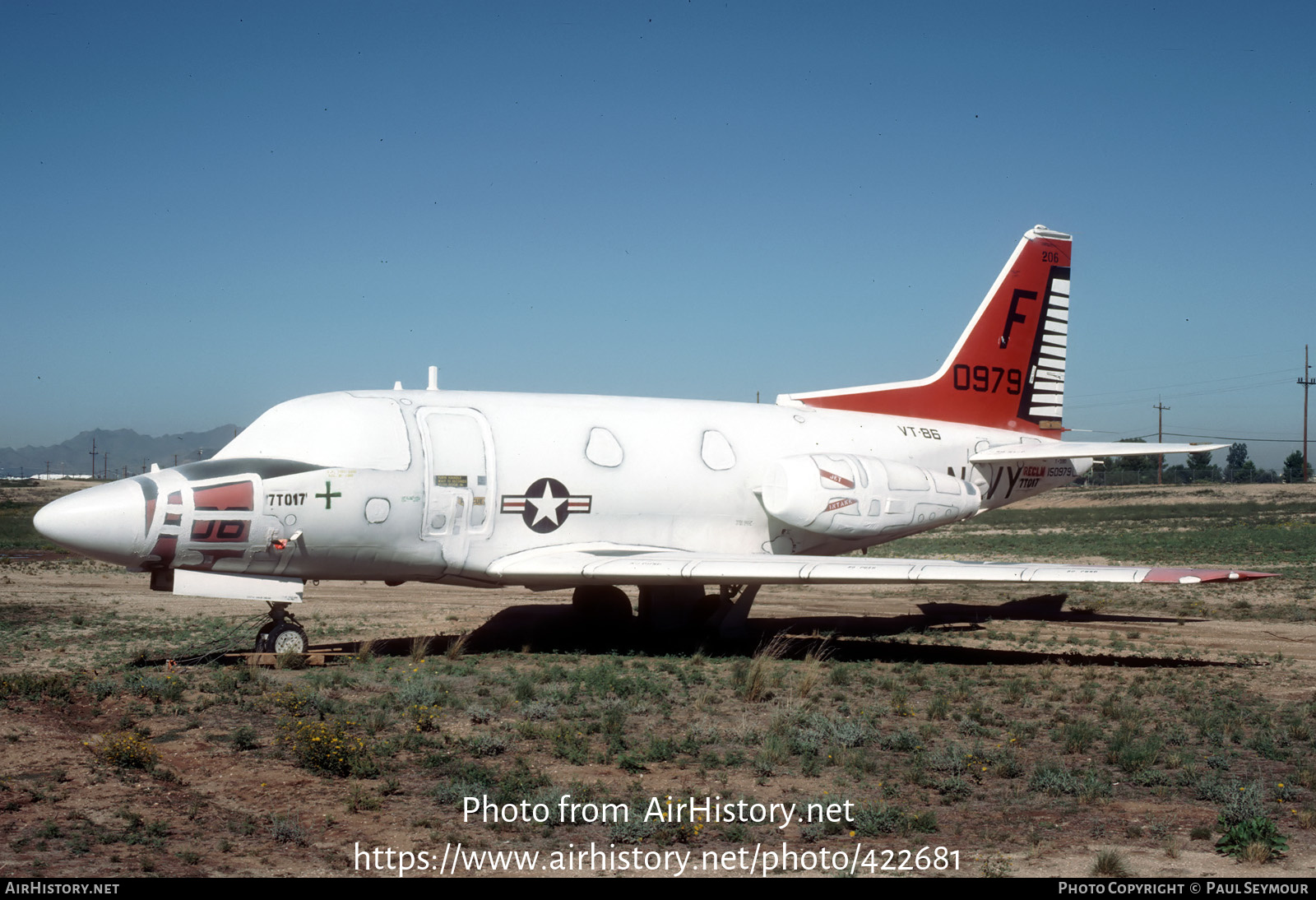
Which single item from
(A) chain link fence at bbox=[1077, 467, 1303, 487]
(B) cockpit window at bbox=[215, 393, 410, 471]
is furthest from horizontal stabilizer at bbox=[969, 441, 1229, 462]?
(A) chain link fence at bbox=[1077, 467, 1303, 487]

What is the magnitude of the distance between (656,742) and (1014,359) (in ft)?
46.8

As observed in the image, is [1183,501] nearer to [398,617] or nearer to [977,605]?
[977,605]

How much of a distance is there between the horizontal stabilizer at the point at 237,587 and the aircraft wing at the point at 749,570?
8.95 ft

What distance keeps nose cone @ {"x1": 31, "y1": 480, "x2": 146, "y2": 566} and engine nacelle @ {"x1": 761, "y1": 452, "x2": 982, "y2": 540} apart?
9162 millimetres

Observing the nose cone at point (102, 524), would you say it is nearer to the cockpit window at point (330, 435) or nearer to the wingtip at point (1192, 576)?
the cockpit window at point (330, 435)

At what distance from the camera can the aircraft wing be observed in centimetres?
1375

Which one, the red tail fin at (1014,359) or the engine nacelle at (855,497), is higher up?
the red tail fin at (1014,359)

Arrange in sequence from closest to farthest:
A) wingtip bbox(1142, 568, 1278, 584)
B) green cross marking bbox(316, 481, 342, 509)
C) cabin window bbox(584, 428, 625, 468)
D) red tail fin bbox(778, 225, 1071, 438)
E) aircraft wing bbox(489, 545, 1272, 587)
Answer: wingtip bbox(1142, 568, 1278, 584) → aircraft wing bbox(489, 545, 1272, 587) → green cross marking bbox(316, 481, 342, 509) → cabin window bbox(584, 428, 625, 468) → red tail fin bbox(778, 225, 1071, 438)

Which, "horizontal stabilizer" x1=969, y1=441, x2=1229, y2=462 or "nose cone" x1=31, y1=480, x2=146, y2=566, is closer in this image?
"nose cone" x1=31, y1=480, x2=146, y2=566

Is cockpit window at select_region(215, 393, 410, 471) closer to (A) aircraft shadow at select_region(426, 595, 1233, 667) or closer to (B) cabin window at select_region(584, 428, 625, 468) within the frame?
(B) cabin window at select_region(584, 428, 625, 468)

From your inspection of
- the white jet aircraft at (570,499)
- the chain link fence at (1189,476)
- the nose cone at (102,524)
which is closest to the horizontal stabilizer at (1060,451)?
the white jet aircraft at (570,499)

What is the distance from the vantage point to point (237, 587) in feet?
44.5

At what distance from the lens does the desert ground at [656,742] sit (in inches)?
282
